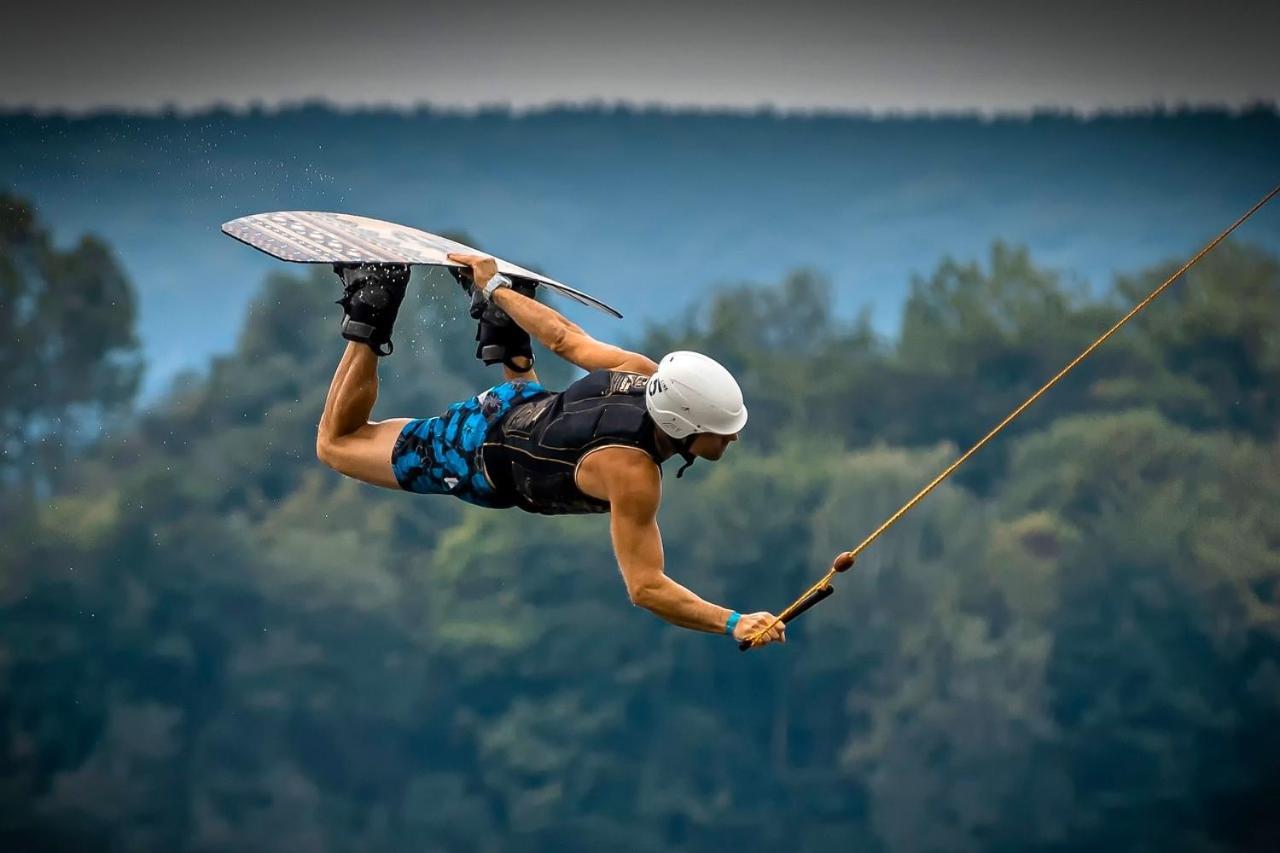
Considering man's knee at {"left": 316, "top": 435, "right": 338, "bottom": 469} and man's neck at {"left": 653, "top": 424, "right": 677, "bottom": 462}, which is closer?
man's neck at {"left": 653, "top": 424, "right": 677, "bottom": 462}

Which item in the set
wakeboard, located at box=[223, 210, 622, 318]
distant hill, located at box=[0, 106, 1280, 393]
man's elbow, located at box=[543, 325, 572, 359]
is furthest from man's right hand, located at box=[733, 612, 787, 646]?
distant hill, located at box=[0, 106, 1280, 393]

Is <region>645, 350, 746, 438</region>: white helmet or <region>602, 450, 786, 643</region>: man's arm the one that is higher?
<region>645, 350, 746, 438</region>: white helmet

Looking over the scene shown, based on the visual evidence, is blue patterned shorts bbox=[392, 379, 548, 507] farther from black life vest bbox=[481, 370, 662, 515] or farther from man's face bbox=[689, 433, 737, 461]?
man's face bbox=[689, 433, 737, 461]

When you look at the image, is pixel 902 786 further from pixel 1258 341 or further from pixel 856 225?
pixel 856 225

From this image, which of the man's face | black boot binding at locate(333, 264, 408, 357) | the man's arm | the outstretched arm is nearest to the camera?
the man's arm

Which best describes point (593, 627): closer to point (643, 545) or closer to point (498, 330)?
point (498, 330)

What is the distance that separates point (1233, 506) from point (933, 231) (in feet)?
33.9

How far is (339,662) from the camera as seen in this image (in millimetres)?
34938

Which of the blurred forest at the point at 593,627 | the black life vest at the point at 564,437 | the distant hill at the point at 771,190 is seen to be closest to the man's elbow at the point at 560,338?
the black life vest at the point at 564,437

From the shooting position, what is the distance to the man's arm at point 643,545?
24.5ft

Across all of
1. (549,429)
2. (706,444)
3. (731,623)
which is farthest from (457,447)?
(731,623)

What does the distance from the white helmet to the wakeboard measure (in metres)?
0.80

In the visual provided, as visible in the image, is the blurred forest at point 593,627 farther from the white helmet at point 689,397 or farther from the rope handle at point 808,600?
the rope handle at point 808,600

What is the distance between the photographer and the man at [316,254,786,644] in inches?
296
